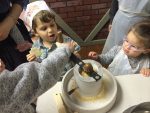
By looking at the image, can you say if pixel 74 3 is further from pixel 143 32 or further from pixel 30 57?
pixel 143 32

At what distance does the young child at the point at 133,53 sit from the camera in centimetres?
131

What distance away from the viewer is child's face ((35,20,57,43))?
1.60 metres

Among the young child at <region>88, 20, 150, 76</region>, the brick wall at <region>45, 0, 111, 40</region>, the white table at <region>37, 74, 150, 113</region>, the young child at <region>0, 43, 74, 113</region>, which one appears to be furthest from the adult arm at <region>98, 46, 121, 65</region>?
the brick wall at <region>45, 0, 111, 40</region>

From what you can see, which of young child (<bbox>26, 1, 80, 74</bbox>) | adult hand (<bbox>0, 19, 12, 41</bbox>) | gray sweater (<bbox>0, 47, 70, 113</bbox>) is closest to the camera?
gray sweater (<bbox>0, 47, 70, 113</bbox>)

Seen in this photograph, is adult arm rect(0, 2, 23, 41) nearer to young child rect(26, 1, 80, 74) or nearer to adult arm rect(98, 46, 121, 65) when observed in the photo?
young child rect(26, 1, 80, 74)

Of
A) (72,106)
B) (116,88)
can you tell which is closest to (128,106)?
(116,88)

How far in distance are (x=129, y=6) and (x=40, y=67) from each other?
Answer: 36.9 inches

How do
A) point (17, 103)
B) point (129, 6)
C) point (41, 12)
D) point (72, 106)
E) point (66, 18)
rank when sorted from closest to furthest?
point (17, 103), point (72, 106), point (129, 6), point (41, 12), point (66, 18)

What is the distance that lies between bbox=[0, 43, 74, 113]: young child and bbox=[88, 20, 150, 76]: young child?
24.4 inches

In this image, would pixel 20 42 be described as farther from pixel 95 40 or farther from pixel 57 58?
pixel 95 40

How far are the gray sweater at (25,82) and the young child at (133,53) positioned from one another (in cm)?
62

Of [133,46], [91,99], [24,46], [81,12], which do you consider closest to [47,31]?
[24,46]

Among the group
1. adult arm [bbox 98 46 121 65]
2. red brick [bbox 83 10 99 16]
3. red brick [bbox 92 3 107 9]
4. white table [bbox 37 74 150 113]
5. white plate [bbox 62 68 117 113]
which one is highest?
white plate [bbox 62 68 117 113]

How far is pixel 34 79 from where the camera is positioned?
26.8 inches
